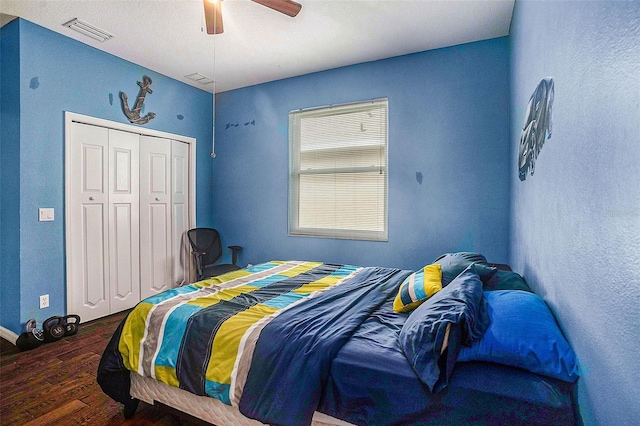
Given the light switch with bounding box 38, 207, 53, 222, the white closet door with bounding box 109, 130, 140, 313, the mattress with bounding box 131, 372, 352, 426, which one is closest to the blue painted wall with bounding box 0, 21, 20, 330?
the light switch with bounding box 38, 207, 53, 222

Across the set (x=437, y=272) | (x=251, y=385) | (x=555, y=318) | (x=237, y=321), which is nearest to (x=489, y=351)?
(x=555, y=318)

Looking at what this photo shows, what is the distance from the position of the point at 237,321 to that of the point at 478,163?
2705mm

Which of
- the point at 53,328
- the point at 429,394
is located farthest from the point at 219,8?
the point at 53,328

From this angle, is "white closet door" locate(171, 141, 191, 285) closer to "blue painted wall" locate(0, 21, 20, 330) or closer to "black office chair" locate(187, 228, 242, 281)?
"black office chair" locate(187, 228, 242, 281)

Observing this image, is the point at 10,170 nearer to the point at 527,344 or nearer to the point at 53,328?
the point at 53,328

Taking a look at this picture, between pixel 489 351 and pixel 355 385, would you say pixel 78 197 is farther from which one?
pixel 489 351

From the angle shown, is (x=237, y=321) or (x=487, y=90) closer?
(x=237, y=321)

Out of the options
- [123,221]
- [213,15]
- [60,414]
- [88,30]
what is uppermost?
[88,30]

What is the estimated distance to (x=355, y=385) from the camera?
1.35 m

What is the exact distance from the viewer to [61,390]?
7.41 feet

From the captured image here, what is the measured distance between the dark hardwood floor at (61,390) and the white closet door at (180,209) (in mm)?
1420

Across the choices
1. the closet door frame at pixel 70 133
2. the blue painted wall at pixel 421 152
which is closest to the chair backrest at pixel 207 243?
the blue painted wall at pixel 421 152

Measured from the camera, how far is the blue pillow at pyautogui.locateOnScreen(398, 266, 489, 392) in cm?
125

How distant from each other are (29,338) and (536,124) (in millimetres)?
3969
